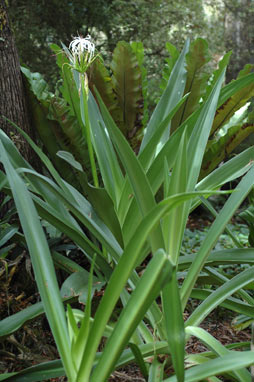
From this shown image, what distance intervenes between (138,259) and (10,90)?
1.01m

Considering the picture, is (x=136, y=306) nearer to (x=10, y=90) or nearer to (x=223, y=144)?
(x=10, y=90)

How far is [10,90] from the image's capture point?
181 centimetres

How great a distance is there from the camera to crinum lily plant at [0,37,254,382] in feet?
2.79

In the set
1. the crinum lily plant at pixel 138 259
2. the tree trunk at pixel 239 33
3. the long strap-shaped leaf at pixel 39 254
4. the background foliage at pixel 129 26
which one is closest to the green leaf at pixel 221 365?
the crinum lily plant at pixel 138 259

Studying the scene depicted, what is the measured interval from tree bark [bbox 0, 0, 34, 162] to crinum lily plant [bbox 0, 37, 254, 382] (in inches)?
13.2

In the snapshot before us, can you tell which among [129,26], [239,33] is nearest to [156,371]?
[129,26]

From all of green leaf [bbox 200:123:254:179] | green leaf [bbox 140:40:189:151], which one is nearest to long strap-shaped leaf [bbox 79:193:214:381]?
green leaf [bbox 140:40:189:151]

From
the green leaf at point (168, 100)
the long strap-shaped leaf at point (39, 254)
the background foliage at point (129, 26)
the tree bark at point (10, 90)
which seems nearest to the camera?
the long strap-shaped leaf at point (39, 254)

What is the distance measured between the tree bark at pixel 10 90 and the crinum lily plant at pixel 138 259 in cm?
34

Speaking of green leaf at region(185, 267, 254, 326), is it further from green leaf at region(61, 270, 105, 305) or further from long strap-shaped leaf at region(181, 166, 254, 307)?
green leaf at region(61, 270, 105, 305)

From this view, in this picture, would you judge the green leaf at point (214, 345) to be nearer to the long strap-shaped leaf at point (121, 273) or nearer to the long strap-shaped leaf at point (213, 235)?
the long strap-shaped leaf at point (213, 235)

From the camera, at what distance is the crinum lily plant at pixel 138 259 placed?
33.4 inches

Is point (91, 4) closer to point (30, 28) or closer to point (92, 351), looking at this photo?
A: point (30, 28)

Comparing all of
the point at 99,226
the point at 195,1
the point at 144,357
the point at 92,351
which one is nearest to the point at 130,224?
the point at 99,226
